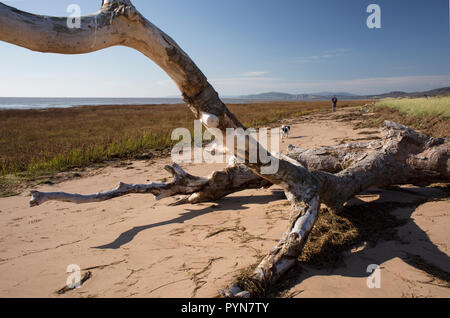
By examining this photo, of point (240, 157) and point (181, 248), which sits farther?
point (181, 248)

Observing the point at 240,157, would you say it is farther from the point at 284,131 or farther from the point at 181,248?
the point at 284,131

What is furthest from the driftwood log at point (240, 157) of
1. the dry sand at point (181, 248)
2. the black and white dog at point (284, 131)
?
the black and white dog at point (284, 131)

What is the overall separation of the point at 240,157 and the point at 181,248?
139 centimetres

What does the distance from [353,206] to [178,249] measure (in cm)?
255

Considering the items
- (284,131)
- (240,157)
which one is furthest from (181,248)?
(284,131)

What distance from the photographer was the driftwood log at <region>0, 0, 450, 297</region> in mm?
1622

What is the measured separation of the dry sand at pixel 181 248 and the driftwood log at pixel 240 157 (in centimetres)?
30

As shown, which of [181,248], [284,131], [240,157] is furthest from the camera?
[284,131]

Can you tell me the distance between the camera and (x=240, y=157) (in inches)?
99.3

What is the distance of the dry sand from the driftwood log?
0.98 feet

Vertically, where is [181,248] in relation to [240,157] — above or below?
below

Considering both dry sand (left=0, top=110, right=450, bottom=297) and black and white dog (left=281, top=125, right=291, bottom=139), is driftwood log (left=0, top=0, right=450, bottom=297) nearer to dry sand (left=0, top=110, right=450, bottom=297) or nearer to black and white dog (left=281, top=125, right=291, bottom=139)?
dry sand (left=0, top=110, right=450, bottom=297)
